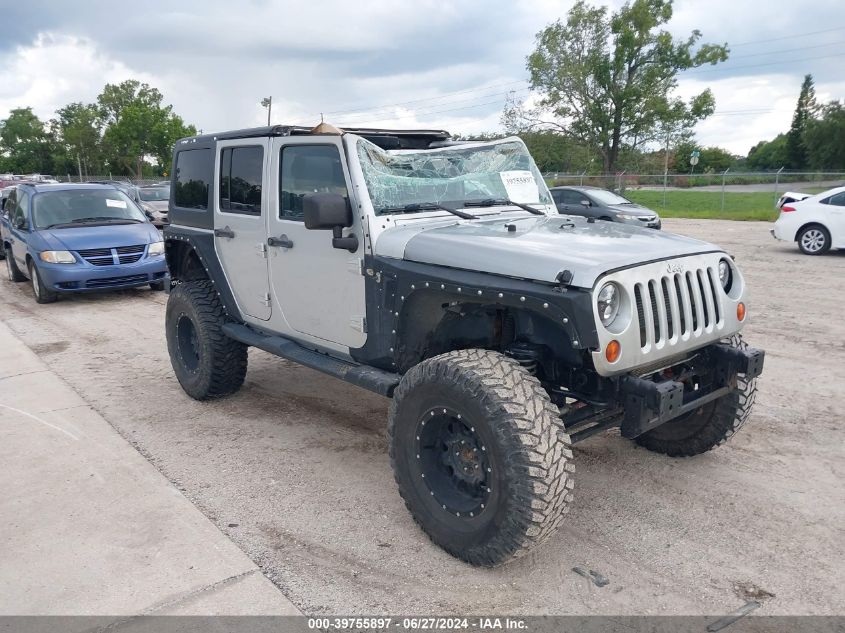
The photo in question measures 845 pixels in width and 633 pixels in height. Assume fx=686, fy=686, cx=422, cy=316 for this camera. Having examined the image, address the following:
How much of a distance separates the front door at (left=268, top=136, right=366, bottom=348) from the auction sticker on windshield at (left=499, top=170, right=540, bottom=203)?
1206 mm

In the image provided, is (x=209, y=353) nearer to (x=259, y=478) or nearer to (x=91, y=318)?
(x=259, y=478)

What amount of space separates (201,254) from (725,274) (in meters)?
3.88

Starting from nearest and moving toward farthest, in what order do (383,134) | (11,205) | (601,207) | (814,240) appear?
(383,134), (11,205), (814,240), (601,207)

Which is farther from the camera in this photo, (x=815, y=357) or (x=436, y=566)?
(x=815, y=357)

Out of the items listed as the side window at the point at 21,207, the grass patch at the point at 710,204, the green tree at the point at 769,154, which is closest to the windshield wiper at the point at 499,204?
the side window at the point at 21,207

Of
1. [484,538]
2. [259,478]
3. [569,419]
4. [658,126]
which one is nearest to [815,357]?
[569,419]

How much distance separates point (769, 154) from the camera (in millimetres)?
87938

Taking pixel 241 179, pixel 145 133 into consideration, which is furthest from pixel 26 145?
pixel 241 179

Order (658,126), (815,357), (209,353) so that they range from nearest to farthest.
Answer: (209,353)
(815,357)
(658,126)

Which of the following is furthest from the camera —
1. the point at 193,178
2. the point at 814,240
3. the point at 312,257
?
the point at 814,240

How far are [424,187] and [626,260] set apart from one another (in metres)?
1.53

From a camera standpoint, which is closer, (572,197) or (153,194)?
(572,197)

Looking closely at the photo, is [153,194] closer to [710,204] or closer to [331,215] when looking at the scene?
[331,215]

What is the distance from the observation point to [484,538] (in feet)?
10.5
